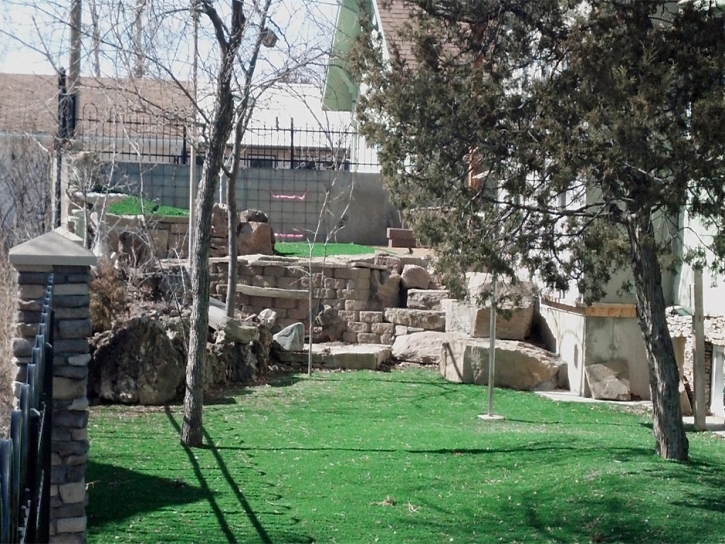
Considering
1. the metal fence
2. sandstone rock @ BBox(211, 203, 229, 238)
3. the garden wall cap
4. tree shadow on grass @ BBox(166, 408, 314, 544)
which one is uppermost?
the metal fence

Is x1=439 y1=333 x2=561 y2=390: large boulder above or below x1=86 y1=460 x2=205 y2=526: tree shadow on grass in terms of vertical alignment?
above

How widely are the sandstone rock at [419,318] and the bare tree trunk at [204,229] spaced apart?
7639mm

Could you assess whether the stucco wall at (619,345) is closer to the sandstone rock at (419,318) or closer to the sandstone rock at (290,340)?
the sandstone rock at (419,318)

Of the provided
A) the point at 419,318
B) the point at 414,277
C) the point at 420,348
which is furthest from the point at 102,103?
the point at 420,348

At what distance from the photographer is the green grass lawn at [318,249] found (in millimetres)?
18688

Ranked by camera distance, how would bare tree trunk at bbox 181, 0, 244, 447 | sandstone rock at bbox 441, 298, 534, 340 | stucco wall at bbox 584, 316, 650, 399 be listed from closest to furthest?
bare tree trunk at bbox 181, 0, 244, 447 → stucco wall at bbox 584, 316, 650, 399 → sandstone rock at bbox 441, 298, 534, 340

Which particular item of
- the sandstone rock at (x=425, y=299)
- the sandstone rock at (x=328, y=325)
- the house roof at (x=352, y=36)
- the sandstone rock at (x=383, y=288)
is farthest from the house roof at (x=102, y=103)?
the sandstone rock at (x=425, y=299)

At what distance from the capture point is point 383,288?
670 inches

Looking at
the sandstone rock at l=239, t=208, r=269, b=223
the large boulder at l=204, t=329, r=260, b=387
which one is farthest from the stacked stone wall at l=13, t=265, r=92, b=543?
the sandstone rock at l=239, t=208, r=269, b=223

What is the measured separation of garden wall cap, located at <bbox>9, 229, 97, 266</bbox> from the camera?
18.4 ft

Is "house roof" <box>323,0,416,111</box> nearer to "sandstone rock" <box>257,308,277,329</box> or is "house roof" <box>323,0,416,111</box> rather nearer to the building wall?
the building wall

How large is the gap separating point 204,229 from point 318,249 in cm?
1014

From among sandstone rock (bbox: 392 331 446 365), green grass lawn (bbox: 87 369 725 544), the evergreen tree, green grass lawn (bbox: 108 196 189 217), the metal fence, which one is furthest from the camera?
the metal fence

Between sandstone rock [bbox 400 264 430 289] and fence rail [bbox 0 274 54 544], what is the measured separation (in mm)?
12464
